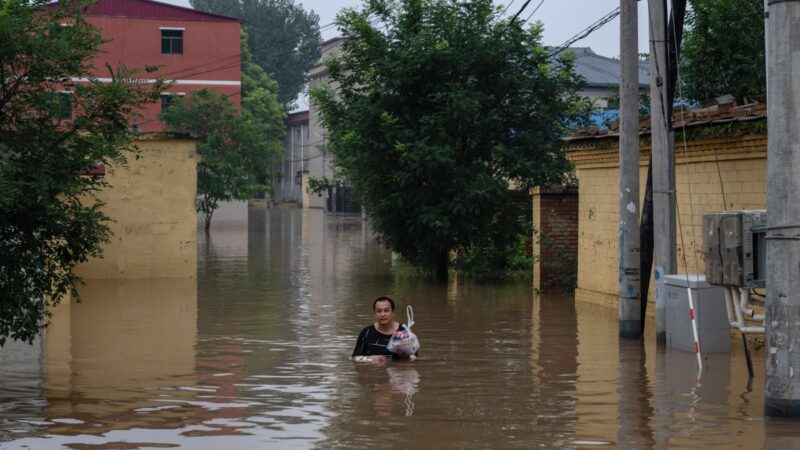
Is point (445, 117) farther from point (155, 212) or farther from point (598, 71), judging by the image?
point (598, 71)

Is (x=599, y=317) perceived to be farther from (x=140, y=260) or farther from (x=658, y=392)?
(x=140, y=260)

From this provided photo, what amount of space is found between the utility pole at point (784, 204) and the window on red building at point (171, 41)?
59.5 meters

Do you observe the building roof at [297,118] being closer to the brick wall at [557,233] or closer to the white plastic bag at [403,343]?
the brick wall at [557,233]

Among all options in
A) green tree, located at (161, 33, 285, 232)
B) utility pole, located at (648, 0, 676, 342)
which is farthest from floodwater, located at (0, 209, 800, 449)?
green tree, located at (161, 33, 285, 232)

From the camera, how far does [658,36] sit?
1560 centimetres

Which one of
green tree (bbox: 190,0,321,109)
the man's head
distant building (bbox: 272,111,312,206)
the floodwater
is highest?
green tree (bbox: 190,0,321,109)

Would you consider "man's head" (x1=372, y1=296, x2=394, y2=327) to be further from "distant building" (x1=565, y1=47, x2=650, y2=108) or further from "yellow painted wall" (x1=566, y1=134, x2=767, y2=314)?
"distant building" (x1=565, y1=47, x2=650, y2=108)

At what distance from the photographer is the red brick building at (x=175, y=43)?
65.6m

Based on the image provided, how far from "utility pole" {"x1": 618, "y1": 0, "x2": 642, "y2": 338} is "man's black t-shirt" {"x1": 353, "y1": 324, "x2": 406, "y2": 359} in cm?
384

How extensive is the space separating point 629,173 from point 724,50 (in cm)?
758

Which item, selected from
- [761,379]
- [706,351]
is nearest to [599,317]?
[706,351]

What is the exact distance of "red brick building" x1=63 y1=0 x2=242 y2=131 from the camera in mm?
65562

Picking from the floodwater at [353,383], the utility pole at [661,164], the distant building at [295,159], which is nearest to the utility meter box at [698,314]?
the floodwater at [353,383]

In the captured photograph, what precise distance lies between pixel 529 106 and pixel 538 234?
4131 mm
